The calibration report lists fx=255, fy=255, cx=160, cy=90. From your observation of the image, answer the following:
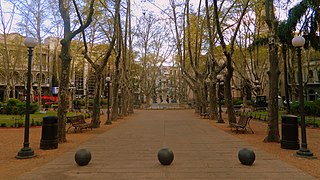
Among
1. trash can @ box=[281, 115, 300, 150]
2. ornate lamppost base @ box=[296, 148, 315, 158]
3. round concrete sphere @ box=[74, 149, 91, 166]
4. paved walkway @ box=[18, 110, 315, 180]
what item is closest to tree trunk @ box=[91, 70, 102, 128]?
paved walkway @ box=[18, 110, 315, 180]

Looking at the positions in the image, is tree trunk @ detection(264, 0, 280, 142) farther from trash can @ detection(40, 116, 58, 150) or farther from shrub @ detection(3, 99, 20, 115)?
shrub @ detection(3, 99, 20, 115)

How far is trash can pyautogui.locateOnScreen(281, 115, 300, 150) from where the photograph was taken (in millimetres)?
8844

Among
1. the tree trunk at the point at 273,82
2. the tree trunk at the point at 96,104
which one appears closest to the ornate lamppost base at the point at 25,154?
the tree trunk at the point at 96,104

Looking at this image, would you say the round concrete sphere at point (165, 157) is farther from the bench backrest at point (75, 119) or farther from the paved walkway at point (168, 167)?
the bench backrest at point (75, 119)

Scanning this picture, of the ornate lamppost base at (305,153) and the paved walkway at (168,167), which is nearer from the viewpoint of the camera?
the paved walkway at (168,167)

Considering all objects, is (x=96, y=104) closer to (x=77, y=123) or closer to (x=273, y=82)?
(x=77, y=123)

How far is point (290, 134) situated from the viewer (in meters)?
8.88

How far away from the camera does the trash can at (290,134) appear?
29.0 feet

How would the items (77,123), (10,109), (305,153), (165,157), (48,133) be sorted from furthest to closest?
1. (10,109)
2. (77,123)
3. (48,133)
4. (305,153)
5. (165,157)

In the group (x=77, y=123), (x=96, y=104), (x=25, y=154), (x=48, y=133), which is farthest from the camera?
(x=96, y=104)

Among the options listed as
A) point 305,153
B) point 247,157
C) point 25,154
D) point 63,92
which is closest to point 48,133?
point 25,154

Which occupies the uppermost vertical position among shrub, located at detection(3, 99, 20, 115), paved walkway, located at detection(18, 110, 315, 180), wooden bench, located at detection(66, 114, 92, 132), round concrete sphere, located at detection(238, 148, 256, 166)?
shrub, located at detection(3, 99, 20, 115)

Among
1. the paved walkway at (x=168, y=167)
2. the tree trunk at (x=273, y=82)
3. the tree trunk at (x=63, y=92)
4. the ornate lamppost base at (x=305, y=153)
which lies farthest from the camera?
the tree trunk at (x=63, y=92)

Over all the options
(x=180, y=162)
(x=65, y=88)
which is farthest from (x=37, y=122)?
(x=180, y=162)
